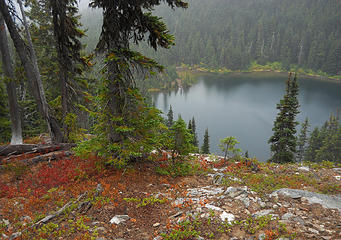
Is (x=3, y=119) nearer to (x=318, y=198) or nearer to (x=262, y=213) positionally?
(x=262, y=213)

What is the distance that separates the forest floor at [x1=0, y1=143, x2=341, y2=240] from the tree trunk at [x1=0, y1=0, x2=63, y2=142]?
6.51 ft

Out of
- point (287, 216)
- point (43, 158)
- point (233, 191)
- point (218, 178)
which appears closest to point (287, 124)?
point (218, 178)

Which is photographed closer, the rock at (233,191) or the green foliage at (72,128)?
the rock at (233,191)

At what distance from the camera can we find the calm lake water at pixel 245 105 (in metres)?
57.6

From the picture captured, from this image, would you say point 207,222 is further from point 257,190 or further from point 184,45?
point 184,45

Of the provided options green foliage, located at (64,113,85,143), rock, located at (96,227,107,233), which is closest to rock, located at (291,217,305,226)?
rock, located at (96,227,107,233)

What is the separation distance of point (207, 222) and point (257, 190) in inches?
101

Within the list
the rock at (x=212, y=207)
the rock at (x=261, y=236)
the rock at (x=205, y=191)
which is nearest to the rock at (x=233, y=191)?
the rock at (x=205, y=191)

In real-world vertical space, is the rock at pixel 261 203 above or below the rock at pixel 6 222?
below

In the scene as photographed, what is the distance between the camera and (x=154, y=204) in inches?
223

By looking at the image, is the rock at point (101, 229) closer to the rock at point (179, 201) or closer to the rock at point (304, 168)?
the rock at point (179, 201)

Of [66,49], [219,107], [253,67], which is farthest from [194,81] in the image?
[66,49]

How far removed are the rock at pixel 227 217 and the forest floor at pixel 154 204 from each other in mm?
25

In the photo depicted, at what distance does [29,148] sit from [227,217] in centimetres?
884
